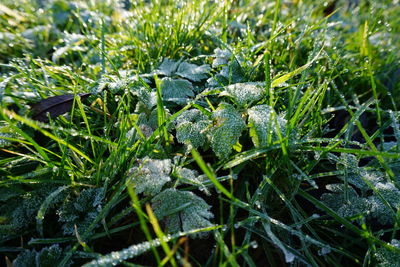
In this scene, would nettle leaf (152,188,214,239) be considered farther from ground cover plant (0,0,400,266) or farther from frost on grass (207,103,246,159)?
frost on grass (207,103,246,159)

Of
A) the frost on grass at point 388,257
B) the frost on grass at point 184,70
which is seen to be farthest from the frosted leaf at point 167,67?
the frost on grass at point 388,257

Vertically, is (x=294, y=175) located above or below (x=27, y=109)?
above

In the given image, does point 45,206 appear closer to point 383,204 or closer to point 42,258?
point 42,258

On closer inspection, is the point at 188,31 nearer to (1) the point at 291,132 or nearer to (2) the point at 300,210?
(1) the point at 291,132

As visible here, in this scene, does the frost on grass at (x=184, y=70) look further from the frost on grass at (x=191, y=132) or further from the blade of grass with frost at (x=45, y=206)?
the blade of grass with frost at (x=45, y=206)

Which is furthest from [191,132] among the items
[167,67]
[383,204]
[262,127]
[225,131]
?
[383,204]

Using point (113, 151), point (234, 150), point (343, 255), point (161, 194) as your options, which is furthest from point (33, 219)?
point (343, 255)
